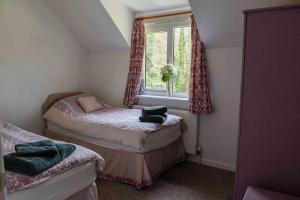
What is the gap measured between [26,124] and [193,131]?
233 centimetres

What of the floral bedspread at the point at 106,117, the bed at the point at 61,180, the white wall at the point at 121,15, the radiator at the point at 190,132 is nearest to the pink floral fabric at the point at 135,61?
the white wall at the point at 121,15

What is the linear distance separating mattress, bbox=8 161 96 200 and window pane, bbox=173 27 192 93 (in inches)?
74.5

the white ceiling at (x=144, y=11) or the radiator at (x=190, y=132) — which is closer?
the white ceiling at (x=144, y=11)

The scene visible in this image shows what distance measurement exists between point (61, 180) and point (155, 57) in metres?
2.43

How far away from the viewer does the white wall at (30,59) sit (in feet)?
10.1

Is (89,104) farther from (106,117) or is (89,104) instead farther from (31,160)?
(31,160)

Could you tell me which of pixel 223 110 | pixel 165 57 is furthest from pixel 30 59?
pixel 223 110

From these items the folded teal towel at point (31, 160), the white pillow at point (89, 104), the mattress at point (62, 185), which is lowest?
the mattress at point (62, 185)

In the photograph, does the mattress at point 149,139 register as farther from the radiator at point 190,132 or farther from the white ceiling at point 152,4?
the white ceiling at point 152,4

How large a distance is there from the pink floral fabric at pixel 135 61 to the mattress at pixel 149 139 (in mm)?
941

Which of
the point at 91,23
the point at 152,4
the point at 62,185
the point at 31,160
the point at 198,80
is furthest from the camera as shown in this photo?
the point at 91,23

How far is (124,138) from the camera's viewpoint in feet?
8.73

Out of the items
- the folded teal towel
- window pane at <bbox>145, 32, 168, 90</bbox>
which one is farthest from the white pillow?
the folded teal towel

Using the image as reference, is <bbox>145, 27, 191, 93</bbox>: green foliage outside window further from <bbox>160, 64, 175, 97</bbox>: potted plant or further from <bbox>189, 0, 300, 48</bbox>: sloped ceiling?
<bbox>189, 0, 300, 48</bbox>: sloped ceiling
